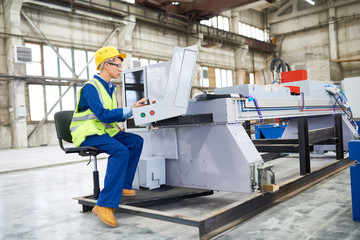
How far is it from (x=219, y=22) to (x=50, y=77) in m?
10.5

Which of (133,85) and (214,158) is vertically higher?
(133,85)

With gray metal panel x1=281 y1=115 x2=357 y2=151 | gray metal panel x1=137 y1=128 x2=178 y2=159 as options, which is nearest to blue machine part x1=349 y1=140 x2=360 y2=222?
gray metal panel x1=137 y1=128 x2=178 y2=159

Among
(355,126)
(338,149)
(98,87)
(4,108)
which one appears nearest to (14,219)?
(98,87)

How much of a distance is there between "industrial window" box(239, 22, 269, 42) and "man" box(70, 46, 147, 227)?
18184mm

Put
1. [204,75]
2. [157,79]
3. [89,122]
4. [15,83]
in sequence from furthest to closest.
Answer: [204,75]
[15,83]
[157,79]
[89,122]

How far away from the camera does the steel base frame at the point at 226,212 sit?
2207 millimetres

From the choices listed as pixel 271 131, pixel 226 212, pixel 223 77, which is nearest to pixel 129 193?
pixel 226 212

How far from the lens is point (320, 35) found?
1919 cm

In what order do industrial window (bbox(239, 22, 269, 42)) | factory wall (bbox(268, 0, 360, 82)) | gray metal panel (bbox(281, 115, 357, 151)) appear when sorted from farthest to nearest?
industrial window (bbox(239, 22, 269, 42)) → factory wall (bbox(268, 0, 360, 82)) → gray metal panel (bbox(281, 115, 357, 151))

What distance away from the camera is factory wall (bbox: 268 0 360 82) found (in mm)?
17953

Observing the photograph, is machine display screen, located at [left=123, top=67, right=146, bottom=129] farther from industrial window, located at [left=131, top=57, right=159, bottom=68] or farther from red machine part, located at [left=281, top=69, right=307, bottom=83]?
industrial window, located at [left=131, top=57, right=159, bottom=68]

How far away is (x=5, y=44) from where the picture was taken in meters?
11.2

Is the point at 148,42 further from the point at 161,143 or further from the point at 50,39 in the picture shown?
the point at 161,143

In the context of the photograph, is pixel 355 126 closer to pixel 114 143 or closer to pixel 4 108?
pixel 114 143
